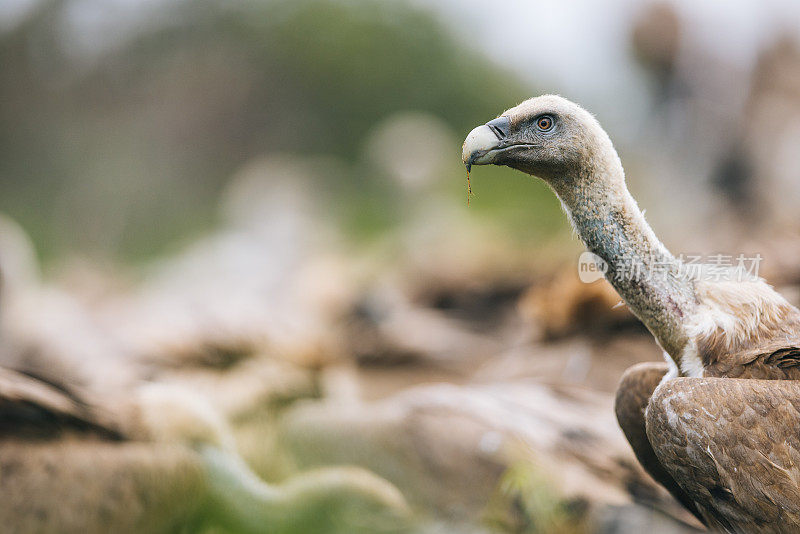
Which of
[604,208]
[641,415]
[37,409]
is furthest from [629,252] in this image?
[37,409]

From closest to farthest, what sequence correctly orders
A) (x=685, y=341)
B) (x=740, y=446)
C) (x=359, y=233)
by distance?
(x=740, y=446)
(x=685, y=341)
(x=359, y=233)

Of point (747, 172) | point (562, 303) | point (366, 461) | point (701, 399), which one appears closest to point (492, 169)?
point (747, 172)

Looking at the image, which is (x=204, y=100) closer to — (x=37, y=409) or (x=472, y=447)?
(x=472, y=447)

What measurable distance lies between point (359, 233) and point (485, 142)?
14933mm

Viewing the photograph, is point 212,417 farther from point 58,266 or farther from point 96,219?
point 96,219

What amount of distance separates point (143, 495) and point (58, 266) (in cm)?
1489

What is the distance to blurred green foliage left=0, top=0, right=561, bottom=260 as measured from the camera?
65.0 feet

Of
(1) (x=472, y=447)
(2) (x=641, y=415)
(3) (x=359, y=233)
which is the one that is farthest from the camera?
(3) (x=359, y=233)

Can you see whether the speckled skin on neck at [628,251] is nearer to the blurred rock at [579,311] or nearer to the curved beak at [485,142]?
the curved beak at [485,142]

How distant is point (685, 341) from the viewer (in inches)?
110

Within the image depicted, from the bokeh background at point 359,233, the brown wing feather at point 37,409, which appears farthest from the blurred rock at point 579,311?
the brown wing feather at point 37,409

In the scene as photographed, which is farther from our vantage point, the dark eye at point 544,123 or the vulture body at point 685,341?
the dark eye at point 544,123

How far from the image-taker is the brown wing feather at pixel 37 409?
2330 millimetres

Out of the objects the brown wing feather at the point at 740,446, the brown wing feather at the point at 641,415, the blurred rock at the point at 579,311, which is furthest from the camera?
the blurred rock at the point at 579,311
